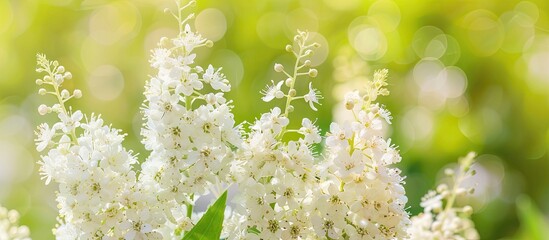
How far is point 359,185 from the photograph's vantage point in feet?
2.29

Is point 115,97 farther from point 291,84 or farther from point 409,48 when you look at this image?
point 291,84

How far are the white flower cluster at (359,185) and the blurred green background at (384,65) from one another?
7.41 ft

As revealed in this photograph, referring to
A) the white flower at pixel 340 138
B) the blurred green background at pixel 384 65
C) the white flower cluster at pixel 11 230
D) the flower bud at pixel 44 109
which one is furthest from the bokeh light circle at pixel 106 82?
the white flower at pixel 340 138

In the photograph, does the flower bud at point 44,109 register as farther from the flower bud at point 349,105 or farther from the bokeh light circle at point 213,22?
the bokeh light circle at point 213,22

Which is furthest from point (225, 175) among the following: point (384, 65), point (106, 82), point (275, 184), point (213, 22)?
point (106, 82)

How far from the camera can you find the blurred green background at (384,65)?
3.06 m

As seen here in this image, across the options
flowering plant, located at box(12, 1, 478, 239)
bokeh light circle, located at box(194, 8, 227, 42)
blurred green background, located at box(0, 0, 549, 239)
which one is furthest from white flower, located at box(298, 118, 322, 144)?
bokeh light circle, located at box(194, 8, 227, 42)

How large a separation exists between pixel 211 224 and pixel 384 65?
Answer: 2.32m

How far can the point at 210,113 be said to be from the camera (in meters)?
0.70

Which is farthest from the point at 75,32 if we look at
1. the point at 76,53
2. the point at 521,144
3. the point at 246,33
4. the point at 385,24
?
the point at 521,144

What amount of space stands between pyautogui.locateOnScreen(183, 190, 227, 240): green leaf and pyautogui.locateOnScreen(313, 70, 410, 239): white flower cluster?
84 mm

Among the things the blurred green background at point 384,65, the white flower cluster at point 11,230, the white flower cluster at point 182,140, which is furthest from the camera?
the blurred green background at point 384,65

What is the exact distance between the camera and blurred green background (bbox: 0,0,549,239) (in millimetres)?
3064

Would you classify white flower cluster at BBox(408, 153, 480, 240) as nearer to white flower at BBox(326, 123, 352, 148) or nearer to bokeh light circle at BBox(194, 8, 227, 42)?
white flower at BBox(326, 123, 352, 148)
